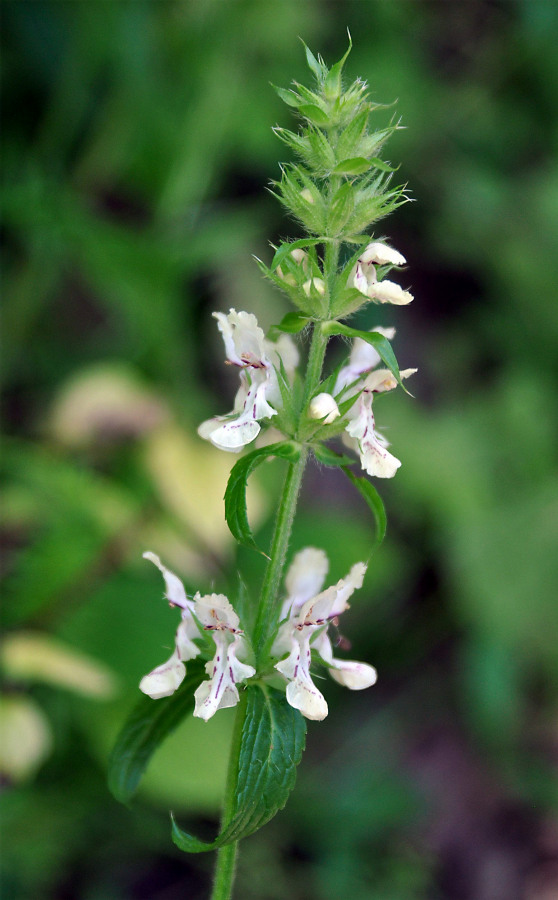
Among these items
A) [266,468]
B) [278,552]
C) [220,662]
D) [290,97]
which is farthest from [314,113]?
[266,468]

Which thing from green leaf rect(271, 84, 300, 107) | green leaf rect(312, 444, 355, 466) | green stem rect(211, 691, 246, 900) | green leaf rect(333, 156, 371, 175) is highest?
green leaf rect(271, 84, 300, 107)

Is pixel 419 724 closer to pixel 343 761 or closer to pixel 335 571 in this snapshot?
pixel 343 761

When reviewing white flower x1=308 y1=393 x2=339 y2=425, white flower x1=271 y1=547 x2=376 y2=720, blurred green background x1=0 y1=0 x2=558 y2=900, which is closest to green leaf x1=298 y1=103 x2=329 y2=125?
white flower x1=308 y1=393 x2=339 y2=425

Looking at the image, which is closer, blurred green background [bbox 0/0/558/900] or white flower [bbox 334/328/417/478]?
white flower [bbox 334/328/417/478]

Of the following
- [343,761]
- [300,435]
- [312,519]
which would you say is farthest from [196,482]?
[300,435]

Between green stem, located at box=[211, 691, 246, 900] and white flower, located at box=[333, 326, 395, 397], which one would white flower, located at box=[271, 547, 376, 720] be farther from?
white flower, located at box=[333, 326, 395, 397]

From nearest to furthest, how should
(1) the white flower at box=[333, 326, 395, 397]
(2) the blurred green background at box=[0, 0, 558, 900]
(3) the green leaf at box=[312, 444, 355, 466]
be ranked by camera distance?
(3) the green leaf at box=[312, 444, 355, 466], (1) the white flower at box=[333, 326, 395, 397], (2) the blurred green background at box=[0, 0, 558, 900]

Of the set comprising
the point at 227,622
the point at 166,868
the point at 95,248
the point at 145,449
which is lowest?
the point at 166,868
